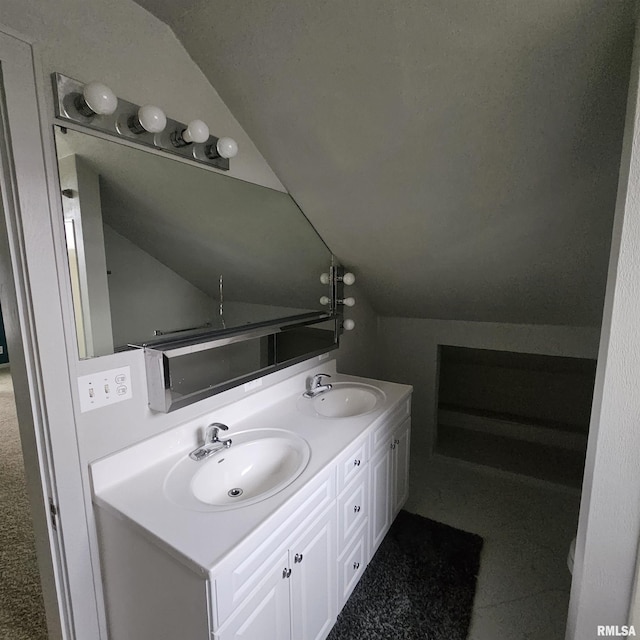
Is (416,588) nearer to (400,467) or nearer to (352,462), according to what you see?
(400,467)

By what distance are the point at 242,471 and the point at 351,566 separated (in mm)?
683

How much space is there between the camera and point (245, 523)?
1.00m

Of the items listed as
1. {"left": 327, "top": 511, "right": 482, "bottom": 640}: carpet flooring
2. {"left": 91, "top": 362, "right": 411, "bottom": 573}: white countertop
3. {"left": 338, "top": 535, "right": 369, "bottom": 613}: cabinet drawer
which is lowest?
{"left": 327, "top": 511, "right": 482, "bottom": 640}: carpet flooring

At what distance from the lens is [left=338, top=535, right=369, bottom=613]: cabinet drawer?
5.03 feet

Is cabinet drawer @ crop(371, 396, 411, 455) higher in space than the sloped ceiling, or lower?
lower

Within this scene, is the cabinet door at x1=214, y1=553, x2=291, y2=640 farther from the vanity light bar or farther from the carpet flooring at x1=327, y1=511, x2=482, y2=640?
the vanity light bar

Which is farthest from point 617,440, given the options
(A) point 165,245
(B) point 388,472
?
(A) point 165,245

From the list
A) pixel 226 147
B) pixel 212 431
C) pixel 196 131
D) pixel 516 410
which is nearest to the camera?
pixel 196 131

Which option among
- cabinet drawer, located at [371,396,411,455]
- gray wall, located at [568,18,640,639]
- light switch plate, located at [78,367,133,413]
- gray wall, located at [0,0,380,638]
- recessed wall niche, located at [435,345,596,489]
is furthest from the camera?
recessed wall niche, located at [435,345,596,489]

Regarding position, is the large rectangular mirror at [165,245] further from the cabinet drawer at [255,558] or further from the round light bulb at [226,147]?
the cabinet drawer at [255,558]

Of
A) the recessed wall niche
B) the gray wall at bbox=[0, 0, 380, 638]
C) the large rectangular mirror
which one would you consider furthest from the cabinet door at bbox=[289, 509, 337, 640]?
the recessed wall niche

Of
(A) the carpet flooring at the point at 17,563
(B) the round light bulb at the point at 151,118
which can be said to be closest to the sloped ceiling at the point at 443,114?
(B) the round light bulb at the point at 151,118

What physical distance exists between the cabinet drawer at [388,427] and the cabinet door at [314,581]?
1.37 ft

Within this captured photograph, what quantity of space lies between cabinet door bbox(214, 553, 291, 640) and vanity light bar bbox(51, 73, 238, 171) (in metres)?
1.37
